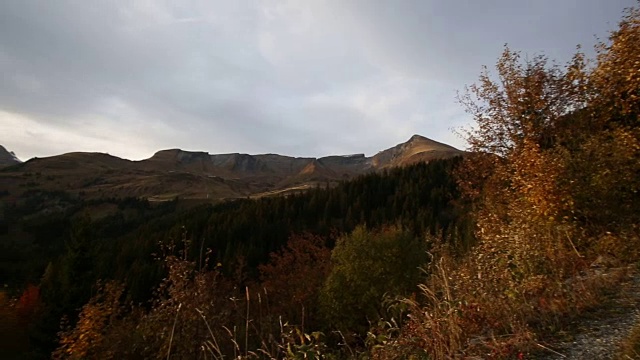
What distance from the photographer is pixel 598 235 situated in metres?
9.66

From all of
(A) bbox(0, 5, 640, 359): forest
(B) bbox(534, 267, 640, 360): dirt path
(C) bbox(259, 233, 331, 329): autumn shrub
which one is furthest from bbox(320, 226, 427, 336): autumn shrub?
(B) bbox(534, 267, 640, 360): dirt path

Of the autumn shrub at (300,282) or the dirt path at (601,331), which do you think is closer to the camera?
the dirt path at (601,331)

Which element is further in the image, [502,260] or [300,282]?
[300,282]

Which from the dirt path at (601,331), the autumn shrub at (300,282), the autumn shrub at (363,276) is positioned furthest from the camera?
the autumn shrub at (300,282)

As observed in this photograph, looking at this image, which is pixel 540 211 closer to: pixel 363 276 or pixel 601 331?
pixel 601 331

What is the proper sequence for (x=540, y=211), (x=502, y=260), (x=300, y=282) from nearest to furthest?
1. (x=502, y=260)
2. (x=540, y=211)
3. (x=300, y=282)

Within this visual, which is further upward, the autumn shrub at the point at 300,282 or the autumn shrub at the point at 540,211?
the autumn shrub at the point at 540,211

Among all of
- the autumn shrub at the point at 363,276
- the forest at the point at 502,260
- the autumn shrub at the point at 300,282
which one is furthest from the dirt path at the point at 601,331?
the autumn shrub at the point at 300,282

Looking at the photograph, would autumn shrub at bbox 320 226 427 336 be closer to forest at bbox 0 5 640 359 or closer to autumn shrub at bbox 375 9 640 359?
forest at bbox 0 5 640 359

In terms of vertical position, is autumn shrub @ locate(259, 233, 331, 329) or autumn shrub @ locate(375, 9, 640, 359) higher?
autumn shrub @ locate(375, 9, 640, 359)

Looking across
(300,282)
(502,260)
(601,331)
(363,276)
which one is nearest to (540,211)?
(502,260)

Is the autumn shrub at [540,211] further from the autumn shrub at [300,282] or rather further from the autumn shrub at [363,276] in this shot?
the autumn shrub at [300,282]

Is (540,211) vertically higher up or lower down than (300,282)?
higher up

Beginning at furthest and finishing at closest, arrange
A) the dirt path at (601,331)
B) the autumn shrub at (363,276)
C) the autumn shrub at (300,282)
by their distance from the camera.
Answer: the autumn shrub at (300,282) < the autumn shrub at (363,276) < the dirt path at (601,331)
